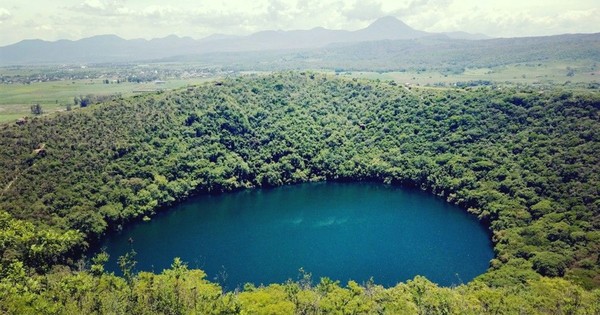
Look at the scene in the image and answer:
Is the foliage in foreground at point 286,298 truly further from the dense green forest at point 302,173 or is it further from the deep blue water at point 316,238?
the deep blue water at point 316,238

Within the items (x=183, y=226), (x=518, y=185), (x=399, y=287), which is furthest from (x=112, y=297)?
(x=518, y=185)

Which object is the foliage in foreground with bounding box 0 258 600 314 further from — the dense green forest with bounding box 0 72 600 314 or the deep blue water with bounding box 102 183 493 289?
the deep blue water with bounding box 102 183 493 289

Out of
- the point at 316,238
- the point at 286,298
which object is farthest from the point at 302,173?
the point at 286,298

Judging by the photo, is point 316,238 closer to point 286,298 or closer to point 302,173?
point 286,298

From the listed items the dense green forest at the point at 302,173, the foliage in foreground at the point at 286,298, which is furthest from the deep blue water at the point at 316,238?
the foliage in foreground at the point at 286,298

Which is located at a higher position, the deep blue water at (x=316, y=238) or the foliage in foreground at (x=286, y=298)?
the foliage in foreground at (x=286, y=298)

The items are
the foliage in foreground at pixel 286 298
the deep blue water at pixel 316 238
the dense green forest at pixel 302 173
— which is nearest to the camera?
the foliage in foreground at pixel 286 298
